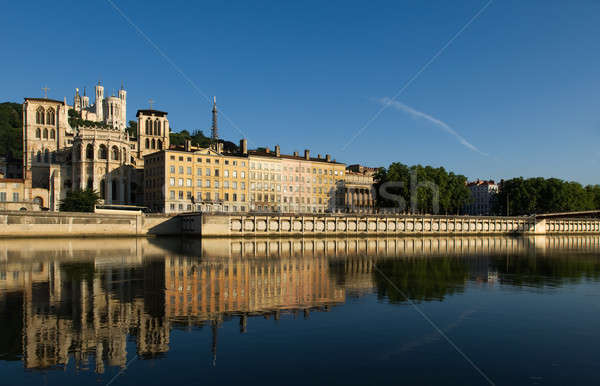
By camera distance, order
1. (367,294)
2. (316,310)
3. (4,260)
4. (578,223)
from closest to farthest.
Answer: (316,310) → (367,294) → (4,260) → (578,223)

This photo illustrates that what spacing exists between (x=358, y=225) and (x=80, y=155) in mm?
67478

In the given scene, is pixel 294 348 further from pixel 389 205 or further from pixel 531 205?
pixel 531 205

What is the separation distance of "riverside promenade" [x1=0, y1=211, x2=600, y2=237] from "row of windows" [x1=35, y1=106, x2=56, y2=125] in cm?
5458

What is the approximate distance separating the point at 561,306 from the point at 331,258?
27.8 meters

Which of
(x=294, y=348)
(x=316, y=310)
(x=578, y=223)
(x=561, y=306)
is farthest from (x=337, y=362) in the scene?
(x=578, y=223)

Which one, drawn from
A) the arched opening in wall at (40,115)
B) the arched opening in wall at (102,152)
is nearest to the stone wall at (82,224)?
the arched opening in wall at (102,152)

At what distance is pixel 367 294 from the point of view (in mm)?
28375

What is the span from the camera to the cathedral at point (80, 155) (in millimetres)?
109562

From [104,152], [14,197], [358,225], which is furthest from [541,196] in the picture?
[14,197]

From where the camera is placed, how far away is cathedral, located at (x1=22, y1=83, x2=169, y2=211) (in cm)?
10956

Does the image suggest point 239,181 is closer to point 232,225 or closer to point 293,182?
point 293,182

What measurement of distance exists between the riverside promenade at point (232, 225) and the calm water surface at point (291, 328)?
47.8 meters

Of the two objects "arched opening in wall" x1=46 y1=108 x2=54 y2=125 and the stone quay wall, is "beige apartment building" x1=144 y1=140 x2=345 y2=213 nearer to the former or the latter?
the stone quay wall

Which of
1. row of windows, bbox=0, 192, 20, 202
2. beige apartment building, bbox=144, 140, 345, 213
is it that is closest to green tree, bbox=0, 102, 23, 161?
row of windows, bbox=0, 192, 20, 202
